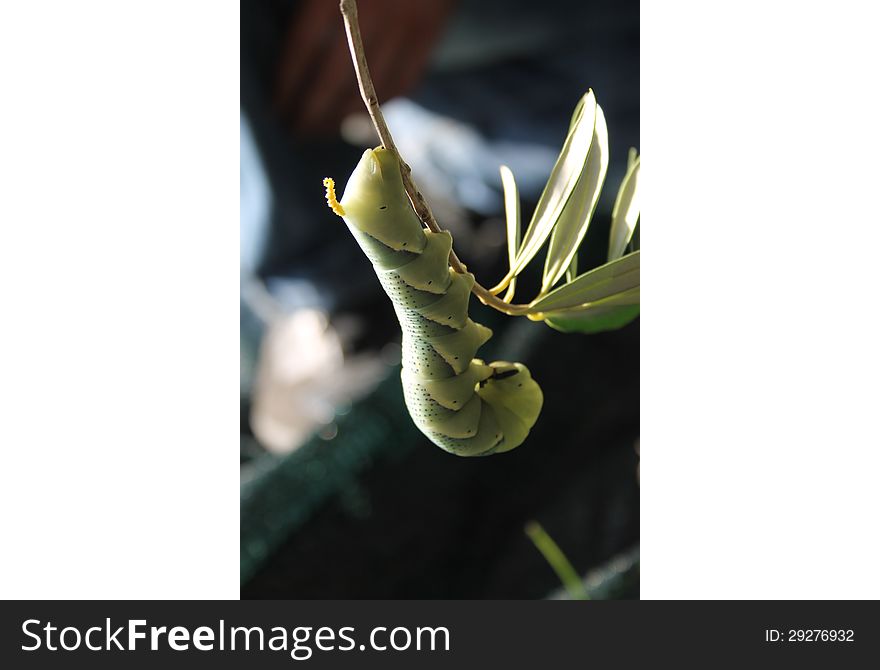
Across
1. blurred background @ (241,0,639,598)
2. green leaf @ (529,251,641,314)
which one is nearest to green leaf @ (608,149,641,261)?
green leaf @ (529,251,641,314)

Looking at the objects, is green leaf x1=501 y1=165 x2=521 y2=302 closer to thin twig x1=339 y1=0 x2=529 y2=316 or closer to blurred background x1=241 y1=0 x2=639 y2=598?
thin twig x1=339 y1=0 x2=529 y2=316

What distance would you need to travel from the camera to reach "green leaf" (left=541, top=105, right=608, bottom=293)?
0.19 meters

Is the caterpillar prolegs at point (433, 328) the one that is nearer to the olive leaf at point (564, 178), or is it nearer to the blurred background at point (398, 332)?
the olive leaf at point (564, 178)

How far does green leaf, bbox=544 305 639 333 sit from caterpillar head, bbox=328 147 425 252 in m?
0.05

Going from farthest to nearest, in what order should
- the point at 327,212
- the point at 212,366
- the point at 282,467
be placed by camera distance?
the point at 327,212
the point at 282,467
the point at 212,366

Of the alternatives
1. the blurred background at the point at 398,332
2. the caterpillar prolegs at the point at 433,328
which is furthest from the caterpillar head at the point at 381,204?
the blurred background at the point at 398,332

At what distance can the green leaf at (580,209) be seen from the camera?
0.64 ft

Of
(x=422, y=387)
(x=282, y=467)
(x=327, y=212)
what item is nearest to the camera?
(x=422, y=387)

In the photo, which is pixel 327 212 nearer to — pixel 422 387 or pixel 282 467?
pixel 282 467

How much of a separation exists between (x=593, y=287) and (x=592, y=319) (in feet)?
0.06
